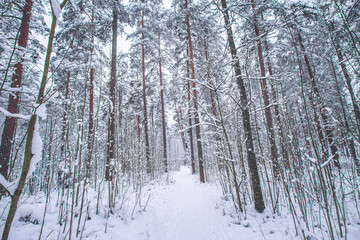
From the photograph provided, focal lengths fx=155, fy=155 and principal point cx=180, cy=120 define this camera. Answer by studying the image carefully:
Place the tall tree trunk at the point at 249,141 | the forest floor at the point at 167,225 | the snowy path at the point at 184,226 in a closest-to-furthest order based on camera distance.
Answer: the forest floor at the point at 167,225
the snowy path at the point at 184,226
the tall tree trunk at the point at 249,141

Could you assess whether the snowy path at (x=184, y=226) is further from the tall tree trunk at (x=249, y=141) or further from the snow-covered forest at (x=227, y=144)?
the tall tree trunk at (x=249, y=141)

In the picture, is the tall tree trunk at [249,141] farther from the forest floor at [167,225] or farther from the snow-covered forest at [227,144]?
the forest floor at [167,225]

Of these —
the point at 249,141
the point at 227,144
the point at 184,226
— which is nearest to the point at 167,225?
the point at 184,226

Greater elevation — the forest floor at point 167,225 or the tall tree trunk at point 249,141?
the tall tree trunk at point 249,141

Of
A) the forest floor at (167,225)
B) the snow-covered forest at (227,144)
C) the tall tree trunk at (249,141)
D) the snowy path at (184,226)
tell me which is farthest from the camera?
Result: the tall tree trunk at (249,141)

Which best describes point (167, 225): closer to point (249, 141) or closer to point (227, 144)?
point (227, 144)

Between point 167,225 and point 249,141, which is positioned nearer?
point 249,141

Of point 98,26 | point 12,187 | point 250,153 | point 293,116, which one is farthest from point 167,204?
point 98,26

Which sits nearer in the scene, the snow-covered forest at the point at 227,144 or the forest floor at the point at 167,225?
the snow-covered forest at the point at 227,144

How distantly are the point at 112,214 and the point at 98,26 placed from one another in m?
8.86

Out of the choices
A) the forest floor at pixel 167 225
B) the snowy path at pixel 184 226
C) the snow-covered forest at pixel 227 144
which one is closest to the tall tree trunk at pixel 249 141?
the snow-covered forest at pixel 227 144

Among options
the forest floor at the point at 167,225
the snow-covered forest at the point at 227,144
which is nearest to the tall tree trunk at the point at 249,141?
the snow-covered forest at the point at 227,144

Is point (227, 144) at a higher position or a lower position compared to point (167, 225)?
higher

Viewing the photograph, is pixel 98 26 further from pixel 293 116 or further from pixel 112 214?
pixel 293 116
